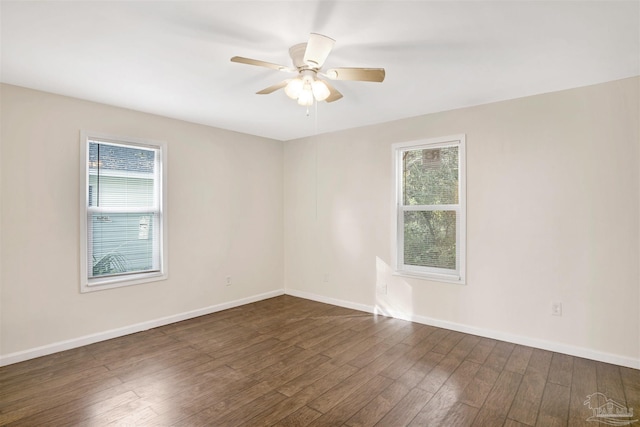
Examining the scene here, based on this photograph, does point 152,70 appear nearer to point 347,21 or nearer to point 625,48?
point 347,21

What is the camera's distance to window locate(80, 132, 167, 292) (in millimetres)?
3451

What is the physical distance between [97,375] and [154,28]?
267 cm

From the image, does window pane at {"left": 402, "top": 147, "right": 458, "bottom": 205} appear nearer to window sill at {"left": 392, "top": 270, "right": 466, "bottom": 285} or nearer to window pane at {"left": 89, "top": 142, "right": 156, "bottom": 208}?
window sill at {"left": 392, "top": 270, "right": 466, "bottom": 285}

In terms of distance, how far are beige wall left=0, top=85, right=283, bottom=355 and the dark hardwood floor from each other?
0.39 metres

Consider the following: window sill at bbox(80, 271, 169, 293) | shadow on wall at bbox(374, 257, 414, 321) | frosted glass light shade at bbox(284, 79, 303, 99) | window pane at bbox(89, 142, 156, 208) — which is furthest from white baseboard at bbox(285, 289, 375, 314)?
frosted glass light shade at bbox(284, 79, 303, 99)

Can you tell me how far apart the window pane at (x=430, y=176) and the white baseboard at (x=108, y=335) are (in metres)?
2.77

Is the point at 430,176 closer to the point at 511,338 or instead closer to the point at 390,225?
the point at 390,225

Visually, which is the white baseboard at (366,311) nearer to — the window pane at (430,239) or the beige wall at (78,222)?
the beige wall at (78,222)

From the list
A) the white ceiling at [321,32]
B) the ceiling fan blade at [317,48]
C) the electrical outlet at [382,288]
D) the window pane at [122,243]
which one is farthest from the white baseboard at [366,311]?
the ceiling fan blade at [317,48]

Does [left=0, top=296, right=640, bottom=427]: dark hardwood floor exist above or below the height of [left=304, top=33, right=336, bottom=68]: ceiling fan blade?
below

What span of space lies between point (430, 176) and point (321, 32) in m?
2.39

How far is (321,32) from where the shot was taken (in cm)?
213

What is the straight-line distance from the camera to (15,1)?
1.82 metres

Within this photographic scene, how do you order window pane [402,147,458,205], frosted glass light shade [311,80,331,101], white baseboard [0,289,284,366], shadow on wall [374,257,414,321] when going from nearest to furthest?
frosted glass light shade [311,80,331,101] < white baseboard [0,289,284,366] < window pane [402,147,458,205] < shadow on wall [374,257,414,321]
